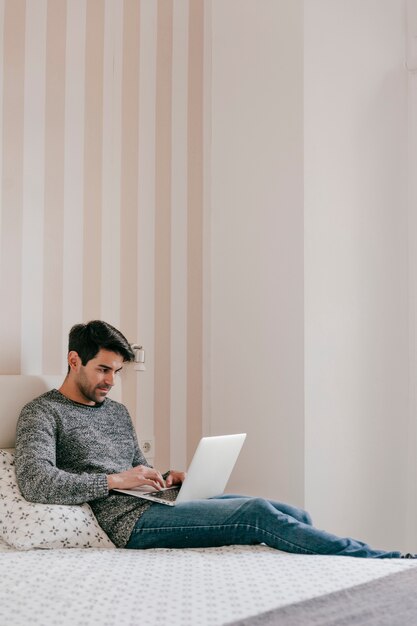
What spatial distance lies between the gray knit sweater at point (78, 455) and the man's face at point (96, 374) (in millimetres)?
55

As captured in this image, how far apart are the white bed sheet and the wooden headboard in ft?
1.43

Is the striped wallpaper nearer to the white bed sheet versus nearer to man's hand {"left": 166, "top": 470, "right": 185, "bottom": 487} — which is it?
man's hand {"left": 166, "top": 470, "right": 185, "bottom": 487}

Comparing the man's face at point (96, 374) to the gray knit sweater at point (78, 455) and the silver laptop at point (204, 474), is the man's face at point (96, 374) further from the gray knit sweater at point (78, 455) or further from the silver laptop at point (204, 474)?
the silver laptop at point (204, 474)

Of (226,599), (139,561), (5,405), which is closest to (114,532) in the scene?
(139,561)

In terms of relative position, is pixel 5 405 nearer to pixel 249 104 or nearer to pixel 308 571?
pixel 308 571

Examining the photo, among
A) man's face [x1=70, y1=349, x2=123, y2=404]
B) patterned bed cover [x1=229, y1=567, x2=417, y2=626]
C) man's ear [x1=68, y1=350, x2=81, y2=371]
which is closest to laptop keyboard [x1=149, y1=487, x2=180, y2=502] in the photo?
man's face [x1=70, y1=349, x2=123, y2=404]

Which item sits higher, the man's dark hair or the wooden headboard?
the man's dark hair

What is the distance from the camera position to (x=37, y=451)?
7.33 feet

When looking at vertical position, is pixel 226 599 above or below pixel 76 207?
below

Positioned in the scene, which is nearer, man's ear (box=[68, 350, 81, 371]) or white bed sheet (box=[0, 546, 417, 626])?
white bed sheet (box=[0, 546, 417, 626])

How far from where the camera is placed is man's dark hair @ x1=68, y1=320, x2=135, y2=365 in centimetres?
251

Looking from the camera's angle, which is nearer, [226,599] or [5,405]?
[226,599]

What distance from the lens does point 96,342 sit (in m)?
2.52

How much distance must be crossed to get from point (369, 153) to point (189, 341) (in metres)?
1.09
